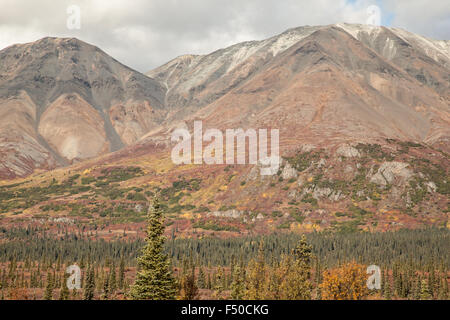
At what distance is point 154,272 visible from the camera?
3953 cm

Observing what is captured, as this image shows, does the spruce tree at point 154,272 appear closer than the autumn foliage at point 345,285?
Yes

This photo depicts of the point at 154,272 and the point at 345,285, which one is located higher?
the point at 154,272

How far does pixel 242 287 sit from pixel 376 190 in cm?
16009

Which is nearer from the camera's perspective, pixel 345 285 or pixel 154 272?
pixel 154 272

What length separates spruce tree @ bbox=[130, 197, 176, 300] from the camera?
39.2 m

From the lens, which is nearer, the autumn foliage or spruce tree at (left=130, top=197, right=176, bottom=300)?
spruce tree at (left=130, top=197, right=176, bottom=300)

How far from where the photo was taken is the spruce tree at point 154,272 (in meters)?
39.2
